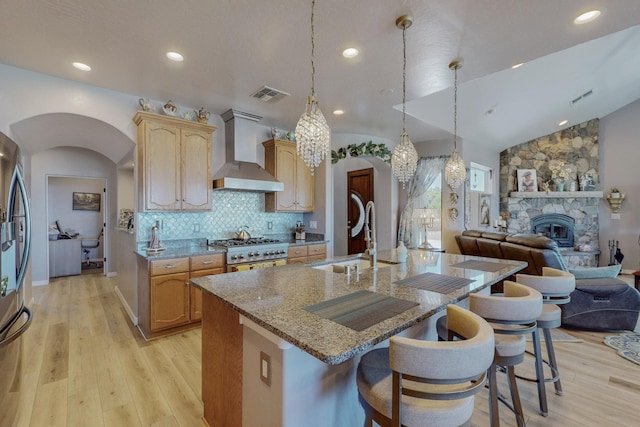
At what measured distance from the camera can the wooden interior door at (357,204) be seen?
6621mm

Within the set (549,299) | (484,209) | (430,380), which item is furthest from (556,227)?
(430,380)

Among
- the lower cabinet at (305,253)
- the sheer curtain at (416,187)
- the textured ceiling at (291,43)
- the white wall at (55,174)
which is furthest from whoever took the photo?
the sheer curtain at (416,187)

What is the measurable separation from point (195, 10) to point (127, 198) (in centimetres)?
475

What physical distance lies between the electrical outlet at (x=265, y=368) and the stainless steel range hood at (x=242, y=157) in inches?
107

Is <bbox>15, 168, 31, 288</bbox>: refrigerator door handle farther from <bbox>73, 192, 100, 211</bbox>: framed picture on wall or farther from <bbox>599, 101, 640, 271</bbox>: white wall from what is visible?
<bbox>599, 101, 640, 271</bbox>: white wall

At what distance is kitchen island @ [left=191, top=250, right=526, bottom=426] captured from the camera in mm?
1115

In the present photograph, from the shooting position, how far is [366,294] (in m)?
1.58

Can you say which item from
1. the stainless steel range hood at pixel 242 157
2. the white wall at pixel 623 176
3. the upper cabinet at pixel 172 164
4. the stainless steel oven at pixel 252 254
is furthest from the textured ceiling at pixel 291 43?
the white wall at pixel 623 176

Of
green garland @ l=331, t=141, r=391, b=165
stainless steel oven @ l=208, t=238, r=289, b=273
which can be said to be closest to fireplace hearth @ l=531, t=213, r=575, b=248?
green garland @ l=331, t=141, r=391, b=165

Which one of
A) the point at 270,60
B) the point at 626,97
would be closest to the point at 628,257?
the point at 626,97

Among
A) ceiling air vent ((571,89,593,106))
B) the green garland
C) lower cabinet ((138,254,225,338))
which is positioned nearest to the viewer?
lower cabinet ((138,254,225,338))

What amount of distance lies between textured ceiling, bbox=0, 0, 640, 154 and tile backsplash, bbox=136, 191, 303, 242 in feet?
4.25

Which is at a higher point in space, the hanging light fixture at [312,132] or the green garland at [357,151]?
the green garland at [357,151]

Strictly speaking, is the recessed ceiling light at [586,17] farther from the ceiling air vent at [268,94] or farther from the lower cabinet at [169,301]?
the lower cabinet at [169,301]
